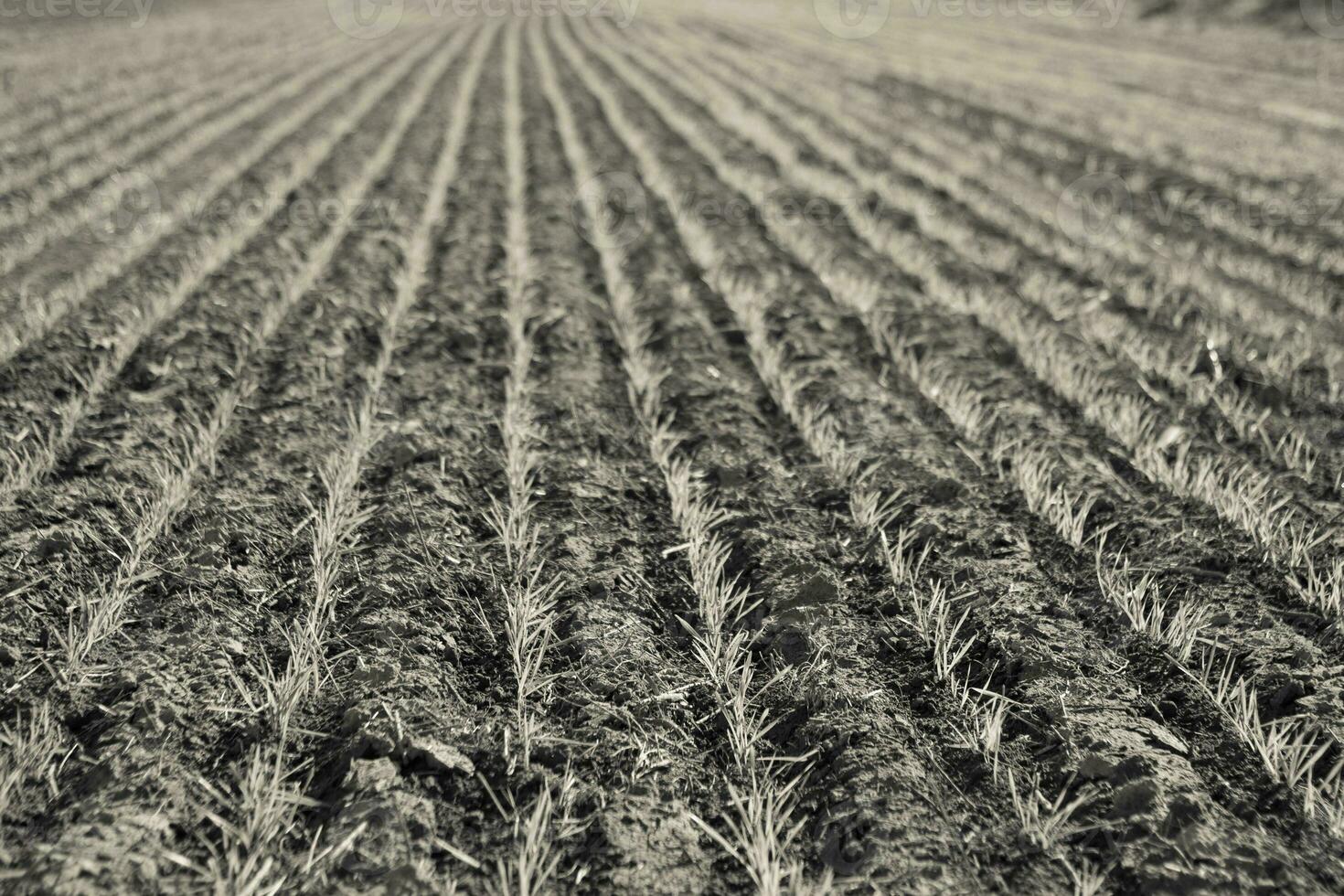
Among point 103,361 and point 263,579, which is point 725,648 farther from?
point 103,361

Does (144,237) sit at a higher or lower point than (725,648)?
higher

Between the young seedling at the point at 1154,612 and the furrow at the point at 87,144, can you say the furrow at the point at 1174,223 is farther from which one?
the furrow at the point at 87,144

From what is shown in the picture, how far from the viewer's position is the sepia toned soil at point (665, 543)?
1727 millimetres

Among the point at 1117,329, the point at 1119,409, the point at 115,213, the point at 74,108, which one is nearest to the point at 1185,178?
the point at 1117,329

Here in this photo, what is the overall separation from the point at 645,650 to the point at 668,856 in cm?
60

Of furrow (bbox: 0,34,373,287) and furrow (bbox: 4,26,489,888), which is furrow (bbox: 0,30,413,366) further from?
furrow (bbox: 4,26,489,888)

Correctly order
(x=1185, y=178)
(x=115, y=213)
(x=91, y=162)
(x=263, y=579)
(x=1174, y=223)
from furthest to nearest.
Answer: (x=1185, y=178)
(x=91, y=162)
(x=1174, y=223)
(x=115, y=213)
(x=263, y=579)

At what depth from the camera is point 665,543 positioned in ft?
8.77

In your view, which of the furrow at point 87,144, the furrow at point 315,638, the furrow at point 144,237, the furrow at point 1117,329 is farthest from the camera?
the furrow at point 87,144

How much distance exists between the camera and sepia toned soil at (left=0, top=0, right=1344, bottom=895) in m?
Result: 1.73

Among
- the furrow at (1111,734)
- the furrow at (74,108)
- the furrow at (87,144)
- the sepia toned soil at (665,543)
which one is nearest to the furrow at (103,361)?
the sepia toned soil at (665,543)

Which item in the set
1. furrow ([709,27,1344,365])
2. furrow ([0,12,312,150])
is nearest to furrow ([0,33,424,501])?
furrow ([0,12,312,150])

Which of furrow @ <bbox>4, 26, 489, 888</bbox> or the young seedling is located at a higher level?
furrow @ <bbox>4, 26, 489, 888</bbox>

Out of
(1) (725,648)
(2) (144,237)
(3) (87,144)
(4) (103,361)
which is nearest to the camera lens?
(1) (725,648)
